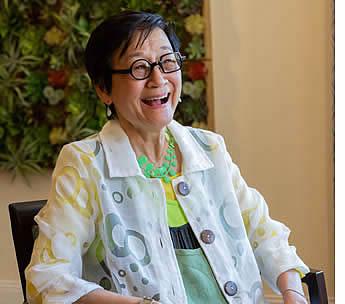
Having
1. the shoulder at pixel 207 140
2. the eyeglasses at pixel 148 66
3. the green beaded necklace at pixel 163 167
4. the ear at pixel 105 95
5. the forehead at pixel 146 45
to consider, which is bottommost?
the green beaded necklace at pixel 163 167

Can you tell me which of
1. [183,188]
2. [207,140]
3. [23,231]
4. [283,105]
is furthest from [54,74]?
[183,188]

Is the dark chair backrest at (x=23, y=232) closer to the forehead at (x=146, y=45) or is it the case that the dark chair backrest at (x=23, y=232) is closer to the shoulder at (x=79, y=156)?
the shoulder at (x=79, y=156)

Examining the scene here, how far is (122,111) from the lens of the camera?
1.61 metres

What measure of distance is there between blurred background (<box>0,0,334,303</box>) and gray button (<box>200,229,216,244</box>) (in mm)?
1338

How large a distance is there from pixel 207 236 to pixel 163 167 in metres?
0.20

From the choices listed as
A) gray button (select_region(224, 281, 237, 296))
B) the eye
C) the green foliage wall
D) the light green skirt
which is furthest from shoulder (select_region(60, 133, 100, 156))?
the green foliage wall

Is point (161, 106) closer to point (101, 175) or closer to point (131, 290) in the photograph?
point (101, 175)

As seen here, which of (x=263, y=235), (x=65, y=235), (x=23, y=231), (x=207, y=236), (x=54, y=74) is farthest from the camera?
(x=54, y=74)

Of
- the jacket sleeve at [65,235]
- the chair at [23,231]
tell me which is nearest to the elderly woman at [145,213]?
the jacket sleeve at [65,235]

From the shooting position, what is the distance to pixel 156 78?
5.17 ft

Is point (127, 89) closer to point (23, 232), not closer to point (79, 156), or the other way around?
point (79, 156)

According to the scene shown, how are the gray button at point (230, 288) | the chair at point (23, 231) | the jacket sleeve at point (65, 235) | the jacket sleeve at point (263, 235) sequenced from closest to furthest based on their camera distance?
the jacket sleeve at point (65, 235)
the gray button at point (230, 288)
the jacket sleeve at point (263, 235)
the chair at point (23, 231)

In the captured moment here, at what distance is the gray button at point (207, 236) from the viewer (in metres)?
1.58

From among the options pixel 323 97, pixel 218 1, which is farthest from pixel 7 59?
pixel 323 97
